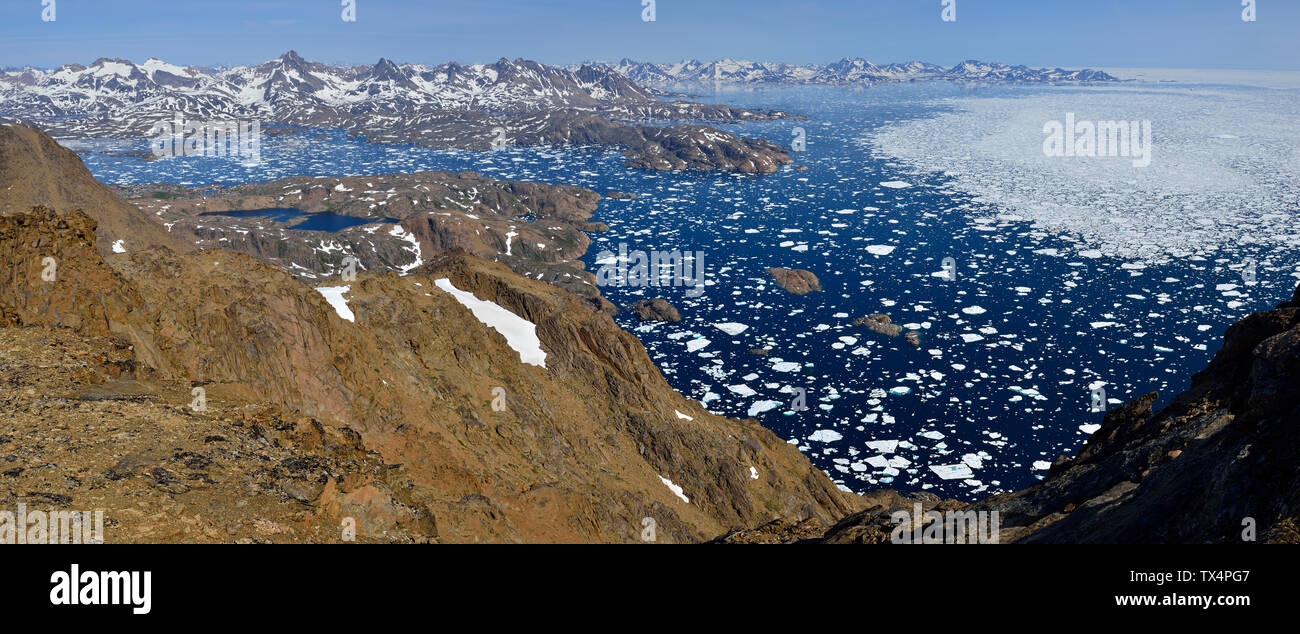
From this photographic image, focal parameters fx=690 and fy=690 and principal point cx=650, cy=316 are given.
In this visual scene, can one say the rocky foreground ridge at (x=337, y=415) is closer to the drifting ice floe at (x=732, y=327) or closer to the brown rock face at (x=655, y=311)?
the drifting ice floe at (x=732, y=327)

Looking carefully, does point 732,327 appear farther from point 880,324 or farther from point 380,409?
point 380,409

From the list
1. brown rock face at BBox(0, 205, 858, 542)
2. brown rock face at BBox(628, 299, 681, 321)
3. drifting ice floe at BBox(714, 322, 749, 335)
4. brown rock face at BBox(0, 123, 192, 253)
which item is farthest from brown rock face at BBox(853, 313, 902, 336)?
brown rock face at BBox(0, 123, 192, 253)

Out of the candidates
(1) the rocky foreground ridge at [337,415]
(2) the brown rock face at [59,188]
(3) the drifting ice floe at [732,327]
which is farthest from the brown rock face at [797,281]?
(2) the brown rock face at [59,188]

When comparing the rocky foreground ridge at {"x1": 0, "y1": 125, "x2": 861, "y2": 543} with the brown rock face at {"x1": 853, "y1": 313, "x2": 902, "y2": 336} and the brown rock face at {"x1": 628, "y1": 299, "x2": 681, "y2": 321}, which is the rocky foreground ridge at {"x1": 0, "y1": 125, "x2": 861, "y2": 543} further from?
the brown rock face at {"x1": 628, "y1": 299, "x2": 681, "y2": 321}

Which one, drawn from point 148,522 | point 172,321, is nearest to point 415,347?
point 172,321

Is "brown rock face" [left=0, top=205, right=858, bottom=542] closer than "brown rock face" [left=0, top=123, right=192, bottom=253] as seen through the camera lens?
Yes

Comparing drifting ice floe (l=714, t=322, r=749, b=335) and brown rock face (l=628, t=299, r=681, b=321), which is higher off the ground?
brown rock face (l=628, t=299, r=681, b=321)
